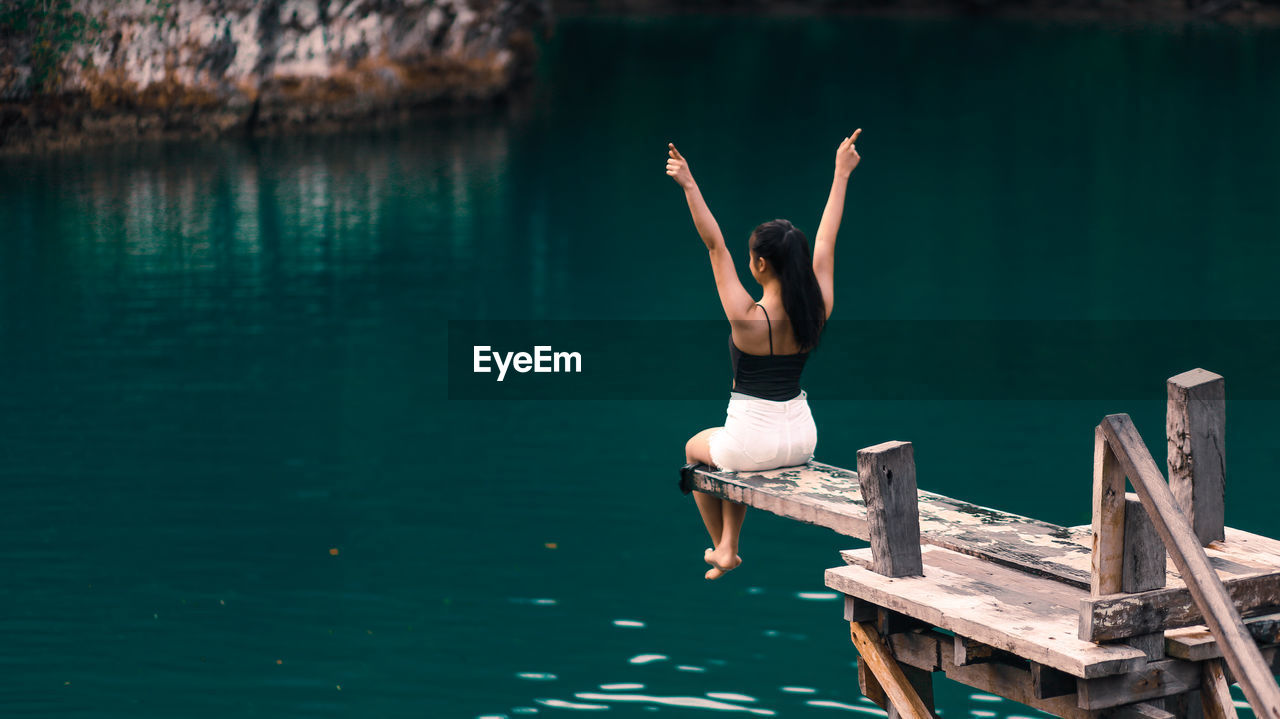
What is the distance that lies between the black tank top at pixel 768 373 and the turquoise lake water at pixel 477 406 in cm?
312

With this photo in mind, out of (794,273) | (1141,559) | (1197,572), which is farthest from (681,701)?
(1197,572)

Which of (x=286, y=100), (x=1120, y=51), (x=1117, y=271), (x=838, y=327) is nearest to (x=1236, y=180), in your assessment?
(x=1117, y=271)

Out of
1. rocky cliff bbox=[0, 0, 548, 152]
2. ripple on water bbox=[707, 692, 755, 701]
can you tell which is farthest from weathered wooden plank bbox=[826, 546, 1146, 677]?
rocky cliff bbox=[0, 0, 548, 152]

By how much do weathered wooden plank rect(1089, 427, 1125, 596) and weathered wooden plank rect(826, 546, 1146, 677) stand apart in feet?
0.96

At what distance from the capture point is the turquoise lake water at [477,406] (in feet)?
42.1

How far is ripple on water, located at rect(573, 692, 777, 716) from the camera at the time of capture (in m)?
11.8

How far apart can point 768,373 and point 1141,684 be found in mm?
2949

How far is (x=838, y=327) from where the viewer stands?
2411 cm

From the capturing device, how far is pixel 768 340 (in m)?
9.58

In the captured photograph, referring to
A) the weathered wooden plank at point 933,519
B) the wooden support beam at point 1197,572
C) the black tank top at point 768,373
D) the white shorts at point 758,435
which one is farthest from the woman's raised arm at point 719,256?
the wooden support beam at point 1197,572

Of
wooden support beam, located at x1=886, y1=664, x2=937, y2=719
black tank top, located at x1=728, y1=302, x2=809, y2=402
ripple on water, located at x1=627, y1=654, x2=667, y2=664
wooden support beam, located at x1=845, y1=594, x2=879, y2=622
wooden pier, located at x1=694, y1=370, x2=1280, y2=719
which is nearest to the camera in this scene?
wooden pier, located at x1=694, y1=370, x2=1280, y2=719

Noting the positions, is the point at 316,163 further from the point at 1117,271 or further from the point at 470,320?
the point at 1117,271

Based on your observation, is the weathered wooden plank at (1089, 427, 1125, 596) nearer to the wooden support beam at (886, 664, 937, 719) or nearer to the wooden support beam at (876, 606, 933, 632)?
the wooden support beam at (876, 606, 933, 632)

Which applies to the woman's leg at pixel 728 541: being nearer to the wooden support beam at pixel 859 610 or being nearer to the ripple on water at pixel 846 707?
the wooden support beam at pixel 859 610
